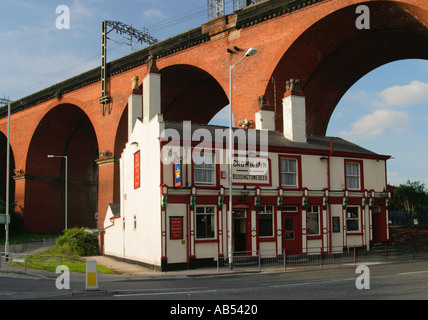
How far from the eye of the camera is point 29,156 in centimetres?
5884

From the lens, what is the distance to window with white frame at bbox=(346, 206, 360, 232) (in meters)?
26.7

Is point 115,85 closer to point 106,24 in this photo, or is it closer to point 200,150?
point 106,24

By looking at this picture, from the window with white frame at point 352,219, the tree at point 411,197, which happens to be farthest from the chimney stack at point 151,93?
the tree at point 411,197

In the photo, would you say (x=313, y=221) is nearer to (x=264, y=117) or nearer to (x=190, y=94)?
(x=264, y=117)

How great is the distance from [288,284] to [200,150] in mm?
9613

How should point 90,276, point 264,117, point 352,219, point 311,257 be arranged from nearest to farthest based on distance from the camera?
point 90,276, point 311,257, point 352,219, point 264,117

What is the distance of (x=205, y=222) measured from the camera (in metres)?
22.8

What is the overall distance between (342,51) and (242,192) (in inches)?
657

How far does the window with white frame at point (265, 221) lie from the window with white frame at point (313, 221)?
7.85 feet

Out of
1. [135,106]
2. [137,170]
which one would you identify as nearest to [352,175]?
[137,170]

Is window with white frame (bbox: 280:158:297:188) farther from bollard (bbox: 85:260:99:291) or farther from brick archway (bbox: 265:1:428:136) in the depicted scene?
bollard (bbox: 85:260:99:291)

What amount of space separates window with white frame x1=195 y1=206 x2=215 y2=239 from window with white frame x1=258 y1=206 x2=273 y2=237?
274 centimetres

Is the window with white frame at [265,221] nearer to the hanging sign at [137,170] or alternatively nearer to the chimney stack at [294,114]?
the chimney stack at [294,114]

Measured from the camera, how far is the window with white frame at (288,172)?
25.1m
